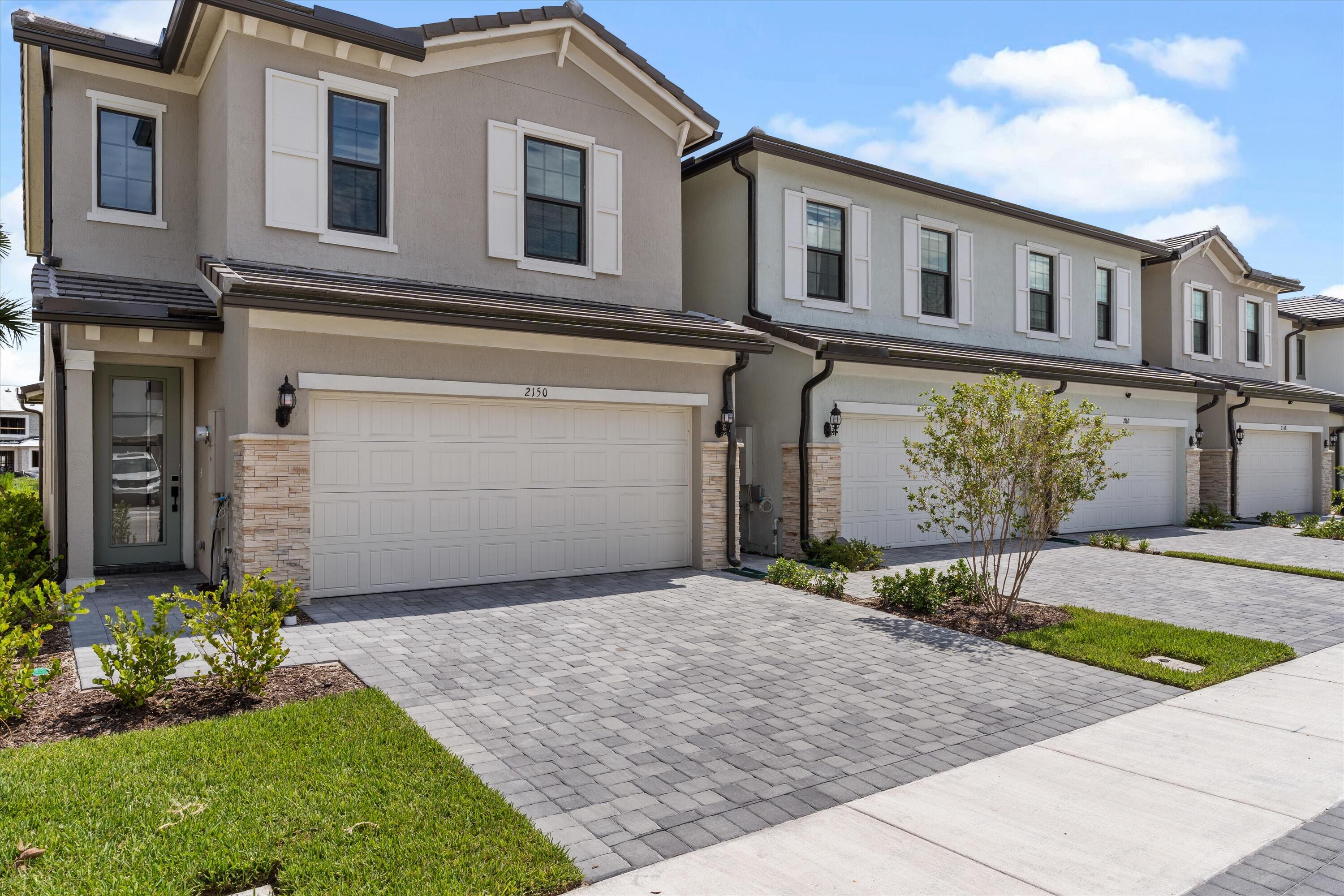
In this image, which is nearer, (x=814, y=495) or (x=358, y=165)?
(x=358, y=165)

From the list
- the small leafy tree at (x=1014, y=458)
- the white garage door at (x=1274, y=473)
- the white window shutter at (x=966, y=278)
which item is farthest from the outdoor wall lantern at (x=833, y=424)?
the white garage door at (x=1274, y=473)

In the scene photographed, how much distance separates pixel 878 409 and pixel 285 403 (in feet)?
30.4

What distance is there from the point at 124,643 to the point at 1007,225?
16985mm

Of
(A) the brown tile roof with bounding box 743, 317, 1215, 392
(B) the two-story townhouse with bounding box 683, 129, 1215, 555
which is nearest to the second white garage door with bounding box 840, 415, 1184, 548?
(B) the two-story townhouse with bounding box 683, 129, 1215, 555

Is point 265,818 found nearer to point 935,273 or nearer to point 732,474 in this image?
point 732,474

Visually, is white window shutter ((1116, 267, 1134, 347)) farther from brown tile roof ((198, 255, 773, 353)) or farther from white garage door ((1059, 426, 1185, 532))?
brown tile roof ((198, 255, 773, 353))

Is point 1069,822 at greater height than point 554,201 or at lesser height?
lesser

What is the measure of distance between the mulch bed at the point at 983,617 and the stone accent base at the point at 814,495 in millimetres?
2987

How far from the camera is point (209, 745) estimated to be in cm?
511

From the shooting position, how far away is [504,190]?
1138cm

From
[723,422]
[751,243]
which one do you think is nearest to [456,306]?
[723,422]

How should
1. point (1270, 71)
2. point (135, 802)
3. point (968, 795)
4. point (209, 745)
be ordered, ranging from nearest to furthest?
point (135, 802) < point (968, 795) < point (209, 745) < point (1270, 71)

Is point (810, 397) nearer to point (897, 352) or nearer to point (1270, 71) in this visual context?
point (897, 352)

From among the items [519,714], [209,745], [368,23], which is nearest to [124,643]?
[209,745]
